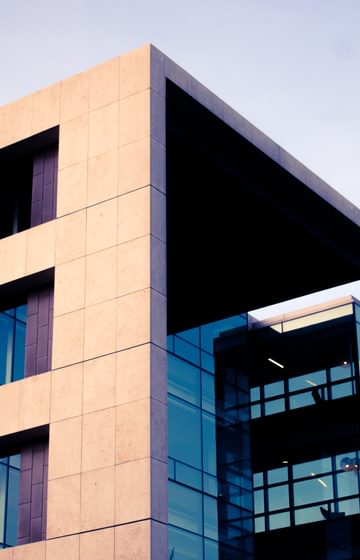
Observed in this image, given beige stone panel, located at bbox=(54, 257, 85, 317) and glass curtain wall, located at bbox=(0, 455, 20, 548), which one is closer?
beige stone panel, located at bbox=(54, 257, 85, 317)

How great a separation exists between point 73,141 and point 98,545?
11.3 meters

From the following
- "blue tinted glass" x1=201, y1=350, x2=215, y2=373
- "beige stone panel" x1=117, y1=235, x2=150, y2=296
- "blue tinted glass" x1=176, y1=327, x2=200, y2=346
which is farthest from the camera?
"blue tinted glass" x1=201, y1=350, x2=215, y2=373

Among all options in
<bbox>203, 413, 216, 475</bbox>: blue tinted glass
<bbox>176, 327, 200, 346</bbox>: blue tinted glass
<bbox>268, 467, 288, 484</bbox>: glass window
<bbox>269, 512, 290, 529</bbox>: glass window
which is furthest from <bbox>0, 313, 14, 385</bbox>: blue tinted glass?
<bbox>268, 467, 288, 484</bbox>: glass window

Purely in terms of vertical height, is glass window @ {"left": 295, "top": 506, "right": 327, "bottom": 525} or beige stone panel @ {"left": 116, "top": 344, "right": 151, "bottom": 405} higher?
glass window @ {"left": 295, "top": 506, "right": 327, "bottom": 525}

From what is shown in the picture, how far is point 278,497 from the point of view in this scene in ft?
145

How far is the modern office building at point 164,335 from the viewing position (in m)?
27.7

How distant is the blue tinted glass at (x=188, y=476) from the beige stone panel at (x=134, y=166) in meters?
11.7

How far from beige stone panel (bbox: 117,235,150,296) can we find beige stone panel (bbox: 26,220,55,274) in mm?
2483

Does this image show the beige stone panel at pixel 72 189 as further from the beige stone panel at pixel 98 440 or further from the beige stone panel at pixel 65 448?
the beige stone panel at pixel 98 440

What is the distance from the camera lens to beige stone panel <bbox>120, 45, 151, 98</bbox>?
31.4 meters

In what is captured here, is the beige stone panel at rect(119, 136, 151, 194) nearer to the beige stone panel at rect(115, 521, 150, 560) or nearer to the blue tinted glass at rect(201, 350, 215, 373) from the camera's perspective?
the beige stone panel at rect(115, 521, 150, 560)

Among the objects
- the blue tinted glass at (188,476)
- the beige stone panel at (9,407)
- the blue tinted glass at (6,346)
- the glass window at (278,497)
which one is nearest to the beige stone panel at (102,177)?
the beige stone panel at (9,407)

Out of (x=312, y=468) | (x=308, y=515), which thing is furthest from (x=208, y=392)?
(x=308, y=515)

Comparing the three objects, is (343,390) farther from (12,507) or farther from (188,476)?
(12,507)
